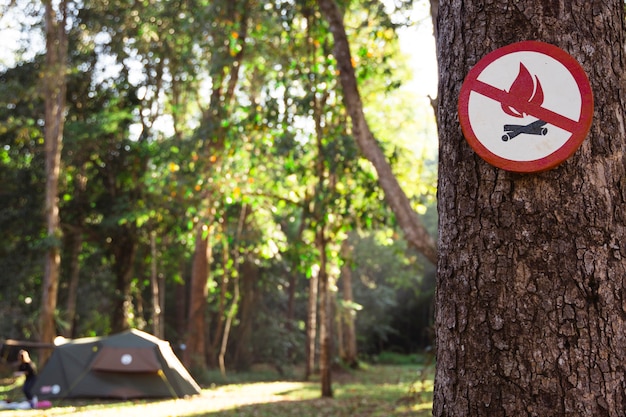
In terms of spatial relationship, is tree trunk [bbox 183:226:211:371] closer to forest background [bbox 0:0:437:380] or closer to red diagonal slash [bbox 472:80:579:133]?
forest background [bbox 0:0:437:380]

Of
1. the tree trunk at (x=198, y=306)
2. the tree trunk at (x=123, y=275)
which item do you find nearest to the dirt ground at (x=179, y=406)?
the tree trunk at (x=198, y=306)

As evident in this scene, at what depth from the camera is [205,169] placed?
46.6ft

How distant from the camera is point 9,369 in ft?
81.5

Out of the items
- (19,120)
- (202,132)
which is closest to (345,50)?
(202,132)

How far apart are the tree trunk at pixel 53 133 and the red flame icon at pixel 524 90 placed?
17129 mm

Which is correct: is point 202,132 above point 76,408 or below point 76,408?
above

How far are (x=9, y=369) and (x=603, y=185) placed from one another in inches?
1018

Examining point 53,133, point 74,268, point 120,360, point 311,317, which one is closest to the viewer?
point 120,360

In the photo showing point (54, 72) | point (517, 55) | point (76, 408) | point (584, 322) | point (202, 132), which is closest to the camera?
point (584, 322)

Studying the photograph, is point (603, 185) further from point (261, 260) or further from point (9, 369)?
point (9, 369)

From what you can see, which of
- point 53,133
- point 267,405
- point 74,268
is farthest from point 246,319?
point 267,405

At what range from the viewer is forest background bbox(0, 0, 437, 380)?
42.5 feet

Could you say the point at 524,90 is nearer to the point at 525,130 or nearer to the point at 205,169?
the point at 525,130

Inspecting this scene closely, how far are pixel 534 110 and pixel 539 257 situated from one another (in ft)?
1.50
